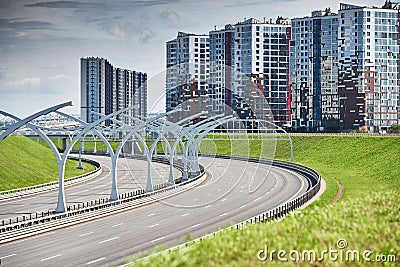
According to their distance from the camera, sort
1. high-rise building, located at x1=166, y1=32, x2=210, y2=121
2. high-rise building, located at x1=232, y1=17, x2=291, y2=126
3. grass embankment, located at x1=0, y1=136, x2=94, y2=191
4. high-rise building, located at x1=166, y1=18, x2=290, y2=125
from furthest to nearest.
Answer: high-rise building, located at x1=232, y1=17, x2=291, y2=126
high-rise building, located at x1=166, y1=18, x2=290, y2=125
grass embankment, located at x1=0, y1=136, x2=94, y2=191
high-rise building, located at x1=166, y1=32, x2=210, y2=121

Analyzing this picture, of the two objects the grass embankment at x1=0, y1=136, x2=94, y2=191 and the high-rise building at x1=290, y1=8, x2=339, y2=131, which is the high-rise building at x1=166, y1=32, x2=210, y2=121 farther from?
the high-rise building at x1=290, y1=8, x2=339, y2=131

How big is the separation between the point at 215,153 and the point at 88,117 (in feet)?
292

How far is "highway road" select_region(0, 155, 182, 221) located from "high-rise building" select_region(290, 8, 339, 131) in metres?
45.3

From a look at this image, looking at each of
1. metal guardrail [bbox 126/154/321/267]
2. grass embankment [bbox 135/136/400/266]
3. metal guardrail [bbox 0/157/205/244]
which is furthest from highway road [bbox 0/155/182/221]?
grass embankment [bbox 135/136/400/266]

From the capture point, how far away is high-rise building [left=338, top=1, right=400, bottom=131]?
119 m

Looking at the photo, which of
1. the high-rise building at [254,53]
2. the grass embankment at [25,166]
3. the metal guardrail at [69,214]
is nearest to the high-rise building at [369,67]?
the high-rise building at [254,53]

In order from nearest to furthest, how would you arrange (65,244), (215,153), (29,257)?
(29,257)
(65,244)
(215,153)

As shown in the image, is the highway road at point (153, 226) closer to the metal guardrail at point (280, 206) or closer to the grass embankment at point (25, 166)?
the metal guardrail at point (280, 206)

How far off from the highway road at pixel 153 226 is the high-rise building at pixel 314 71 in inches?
2456

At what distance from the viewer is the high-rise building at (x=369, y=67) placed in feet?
390

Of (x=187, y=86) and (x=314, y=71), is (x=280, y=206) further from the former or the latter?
(x=314, y=71)

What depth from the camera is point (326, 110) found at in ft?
413

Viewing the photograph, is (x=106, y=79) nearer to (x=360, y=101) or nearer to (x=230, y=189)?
(x=360, y=101)

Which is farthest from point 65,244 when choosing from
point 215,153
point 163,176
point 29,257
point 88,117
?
point 88,117
